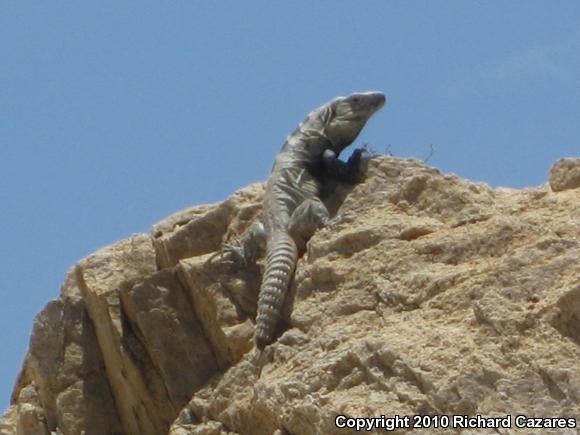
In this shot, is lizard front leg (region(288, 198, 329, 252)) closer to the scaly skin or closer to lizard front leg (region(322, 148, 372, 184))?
the scaly skin

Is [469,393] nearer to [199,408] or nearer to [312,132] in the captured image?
[199,408]

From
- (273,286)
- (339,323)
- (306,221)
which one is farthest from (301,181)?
(339,323)

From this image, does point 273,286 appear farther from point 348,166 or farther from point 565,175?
point 565,175

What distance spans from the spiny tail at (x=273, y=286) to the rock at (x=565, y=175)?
6.82ft

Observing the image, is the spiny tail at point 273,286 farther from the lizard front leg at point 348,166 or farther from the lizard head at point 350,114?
the lizard head at point 350,114

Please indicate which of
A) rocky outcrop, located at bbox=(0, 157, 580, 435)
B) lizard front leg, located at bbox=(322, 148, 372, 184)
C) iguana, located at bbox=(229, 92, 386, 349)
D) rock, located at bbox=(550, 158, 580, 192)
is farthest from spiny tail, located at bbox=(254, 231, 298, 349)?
rock, located at bbox=(550, 158, 580, 192)

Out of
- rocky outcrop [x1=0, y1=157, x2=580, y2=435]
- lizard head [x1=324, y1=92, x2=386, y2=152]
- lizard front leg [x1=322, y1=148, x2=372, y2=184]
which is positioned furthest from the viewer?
lizard head [x1=324, y1=92, x2=386, y2=152]

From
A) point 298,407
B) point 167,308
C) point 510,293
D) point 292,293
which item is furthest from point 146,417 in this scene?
point 510,293

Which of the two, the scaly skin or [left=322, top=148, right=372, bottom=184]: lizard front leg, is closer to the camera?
the scaly skin

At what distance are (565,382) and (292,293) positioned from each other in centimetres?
292

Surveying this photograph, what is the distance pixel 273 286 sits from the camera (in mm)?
12336

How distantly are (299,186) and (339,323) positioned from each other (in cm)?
253

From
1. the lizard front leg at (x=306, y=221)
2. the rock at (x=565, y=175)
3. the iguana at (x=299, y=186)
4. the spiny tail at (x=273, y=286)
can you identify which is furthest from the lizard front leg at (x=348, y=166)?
the rock at (x=565, y=175)

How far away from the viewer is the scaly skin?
12352mm
